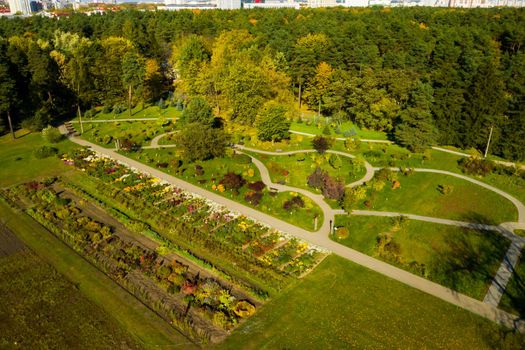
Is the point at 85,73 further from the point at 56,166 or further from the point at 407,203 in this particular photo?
the point at 407,203

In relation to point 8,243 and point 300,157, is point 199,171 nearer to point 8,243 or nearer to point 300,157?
point 300,157

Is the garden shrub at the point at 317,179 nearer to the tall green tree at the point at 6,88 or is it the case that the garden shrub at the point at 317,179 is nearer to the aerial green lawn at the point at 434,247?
the aerial green lawn at the point at 434,247

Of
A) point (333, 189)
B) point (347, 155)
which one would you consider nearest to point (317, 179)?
point (333, 189)

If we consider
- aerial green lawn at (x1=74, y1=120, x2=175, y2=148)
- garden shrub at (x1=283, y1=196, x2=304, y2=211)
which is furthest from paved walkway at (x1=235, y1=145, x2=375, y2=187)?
aerial green lawn at (x1=74, y1=120, x2=175, y2=148)

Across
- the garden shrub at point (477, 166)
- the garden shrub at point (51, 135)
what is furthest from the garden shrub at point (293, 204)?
the garden shrub at point (51, 135)

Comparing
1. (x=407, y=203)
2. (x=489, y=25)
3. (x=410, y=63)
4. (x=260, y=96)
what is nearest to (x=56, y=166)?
(x=260, y=96)
